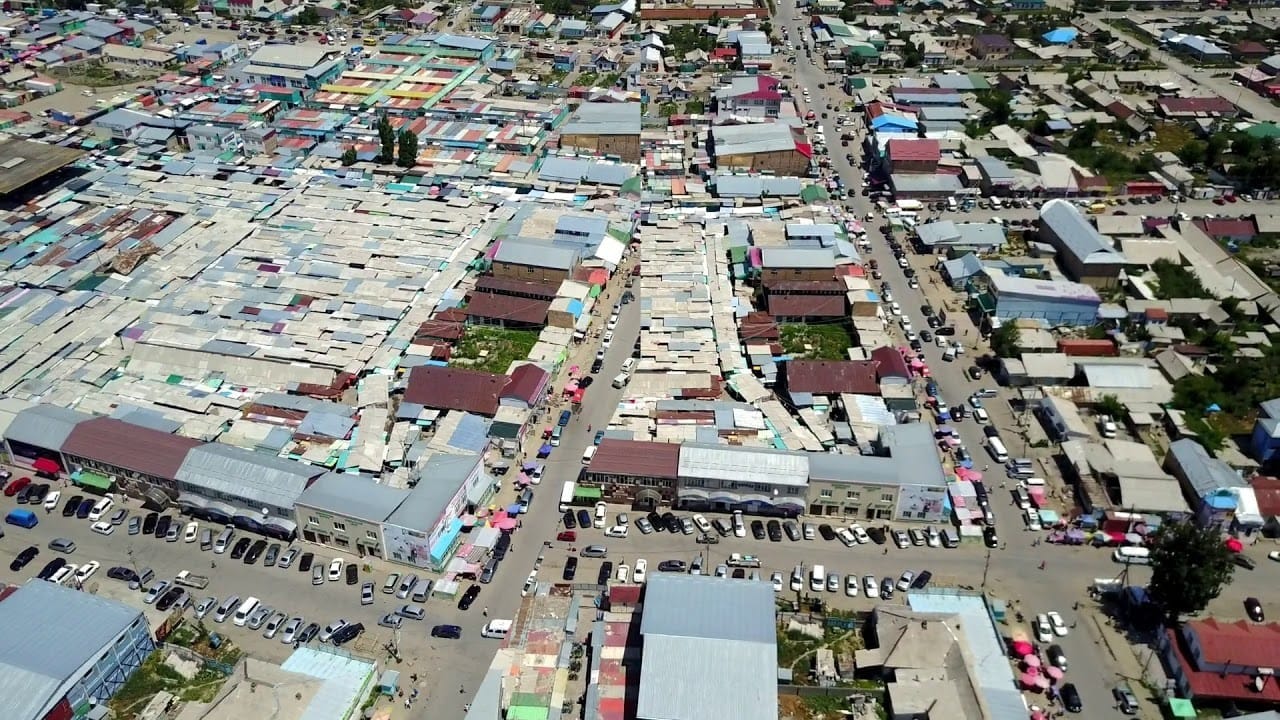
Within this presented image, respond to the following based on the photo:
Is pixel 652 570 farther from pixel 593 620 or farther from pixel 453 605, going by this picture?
pixel 453 605

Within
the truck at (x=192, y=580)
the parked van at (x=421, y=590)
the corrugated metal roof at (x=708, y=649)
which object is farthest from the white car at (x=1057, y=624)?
the truck at (x=192, y=580)

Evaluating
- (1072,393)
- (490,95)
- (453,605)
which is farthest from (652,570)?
(490,95)

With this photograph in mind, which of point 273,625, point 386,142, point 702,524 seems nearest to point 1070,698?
point 702,524

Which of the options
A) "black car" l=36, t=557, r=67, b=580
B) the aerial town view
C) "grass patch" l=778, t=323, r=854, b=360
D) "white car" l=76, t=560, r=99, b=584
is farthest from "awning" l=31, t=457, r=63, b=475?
"grass patch" l=778, t=323, r=854, b=360

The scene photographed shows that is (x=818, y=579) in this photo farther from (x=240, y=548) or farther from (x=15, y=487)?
(x=15, y=487)

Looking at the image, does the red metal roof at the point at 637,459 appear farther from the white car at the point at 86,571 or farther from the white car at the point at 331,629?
the white car at the point at 86,571

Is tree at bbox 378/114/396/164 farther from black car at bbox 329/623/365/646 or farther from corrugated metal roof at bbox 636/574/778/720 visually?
corrugated metal roof at bbox 636/574/778/720
